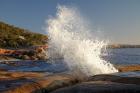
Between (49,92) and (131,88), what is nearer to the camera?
(131,88)

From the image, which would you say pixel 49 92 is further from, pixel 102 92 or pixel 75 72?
pixel 75 72

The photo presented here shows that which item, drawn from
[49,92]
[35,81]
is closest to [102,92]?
[49,92]

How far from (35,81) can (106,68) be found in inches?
398

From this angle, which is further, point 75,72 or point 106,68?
point 106,68

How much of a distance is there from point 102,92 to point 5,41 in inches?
4079

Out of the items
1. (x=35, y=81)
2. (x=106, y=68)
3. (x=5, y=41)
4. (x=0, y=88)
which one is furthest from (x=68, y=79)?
(x=5, y=41)

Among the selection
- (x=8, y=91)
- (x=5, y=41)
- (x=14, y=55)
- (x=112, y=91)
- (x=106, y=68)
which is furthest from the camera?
(x=5, y=41)

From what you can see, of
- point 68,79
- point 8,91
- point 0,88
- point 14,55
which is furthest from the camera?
point 14,55

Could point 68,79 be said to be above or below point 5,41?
below

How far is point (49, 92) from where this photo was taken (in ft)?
50.4

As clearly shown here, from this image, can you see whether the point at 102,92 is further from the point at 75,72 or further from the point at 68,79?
the point at 75,72

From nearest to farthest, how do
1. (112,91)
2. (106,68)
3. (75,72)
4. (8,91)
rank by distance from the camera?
1. (112,91)
2. (8,91)
3. (75,72)
4. (106,68)

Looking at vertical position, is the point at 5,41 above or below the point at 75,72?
above

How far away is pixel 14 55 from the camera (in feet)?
241
